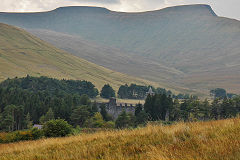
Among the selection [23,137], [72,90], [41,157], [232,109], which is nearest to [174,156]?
[41,157]

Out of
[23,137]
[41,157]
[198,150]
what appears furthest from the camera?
[23,137]

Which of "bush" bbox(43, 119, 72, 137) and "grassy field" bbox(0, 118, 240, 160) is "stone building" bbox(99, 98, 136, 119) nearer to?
"bush" bbox(43, 119, 72, 137)

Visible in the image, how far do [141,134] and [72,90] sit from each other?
162540mm

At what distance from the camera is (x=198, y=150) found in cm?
995

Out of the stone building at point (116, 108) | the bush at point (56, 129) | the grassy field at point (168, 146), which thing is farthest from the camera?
the stone building at point (116, 108)

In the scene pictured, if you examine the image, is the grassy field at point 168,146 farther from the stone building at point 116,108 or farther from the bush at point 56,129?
the stone building at point 116,108

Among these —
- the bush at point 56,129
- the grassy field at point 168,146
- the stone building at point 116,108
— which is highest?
the grassy field at point 168,146

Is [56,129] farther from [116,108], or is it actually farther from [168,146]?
[116,108]

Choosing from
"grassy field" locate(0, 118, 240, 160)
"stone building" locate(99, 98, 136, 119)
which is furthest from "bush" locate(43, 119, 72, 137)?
"stone building" locate(99, 98, 136, 119)

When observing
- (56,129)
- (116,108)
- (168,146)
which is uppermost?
(168,146)

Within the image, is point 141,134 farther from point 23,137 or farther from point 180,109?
point 180,109

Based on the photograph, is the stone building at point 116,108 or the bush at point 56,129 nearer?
the bush at point 56,129

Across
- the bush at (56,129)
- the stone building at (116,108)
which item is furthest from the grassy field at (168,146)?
the stone building at (116,108)

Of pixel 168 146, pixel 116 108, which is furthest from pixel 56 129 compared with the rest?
pixel 116 108
